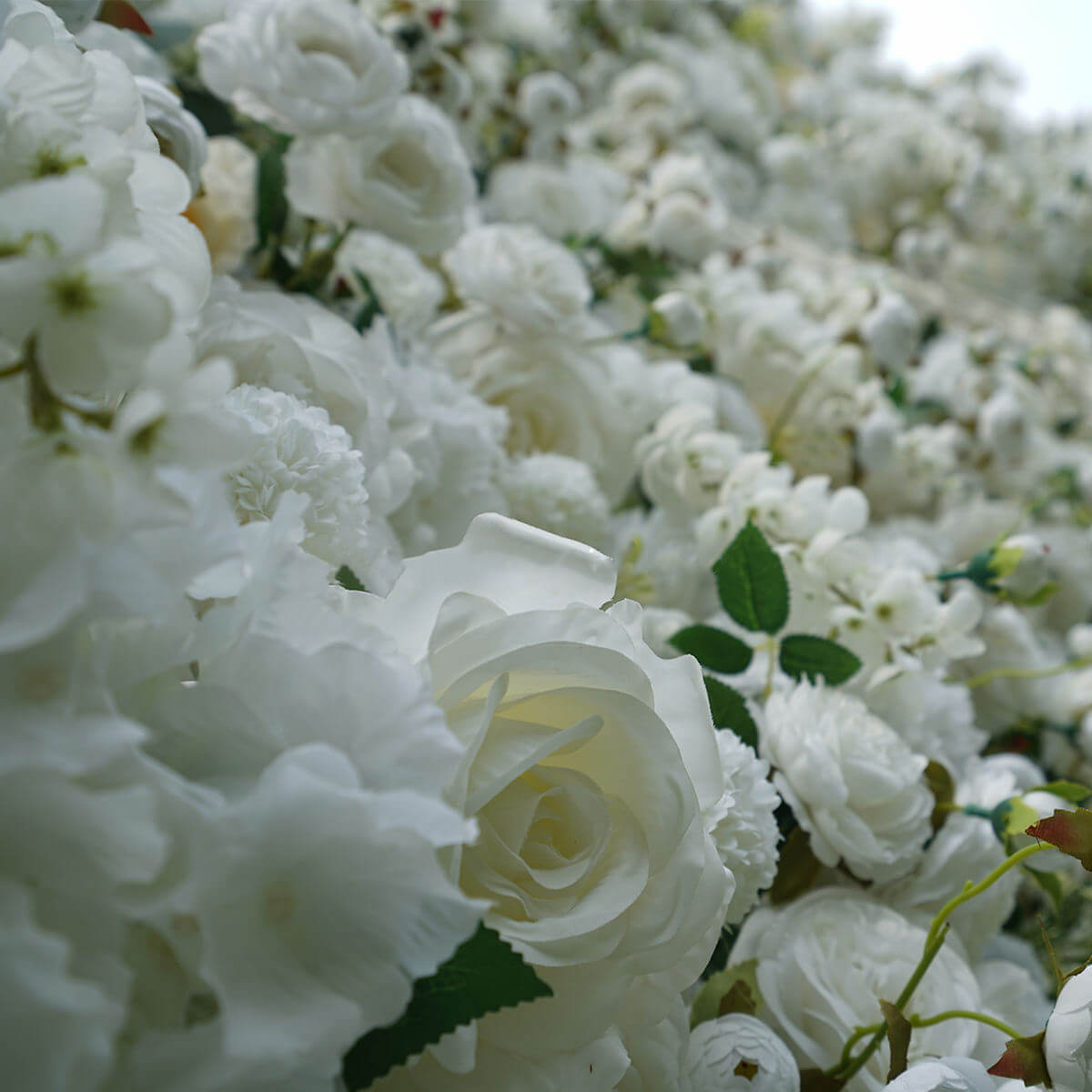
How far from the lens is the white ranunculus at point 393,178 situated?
514 millimetres

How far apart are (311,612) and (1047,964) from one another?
0.59 metres

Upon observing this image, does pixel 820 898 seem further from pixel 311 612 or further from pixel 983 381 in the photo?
pixel 983 381

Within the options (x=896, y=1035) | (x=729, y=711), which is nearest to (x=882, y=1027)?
(x=896, y=1035)

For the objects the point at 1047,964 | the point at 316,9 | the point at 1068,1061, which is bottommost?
the point at 1047,964

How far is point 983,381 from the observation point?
0.94 meters

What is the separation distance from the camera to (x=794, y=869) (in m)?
0.45

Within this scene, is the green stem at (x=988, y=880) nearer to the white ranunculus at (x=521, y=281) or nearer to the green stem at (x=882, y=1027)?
the green stem at (x=882, y=1027)

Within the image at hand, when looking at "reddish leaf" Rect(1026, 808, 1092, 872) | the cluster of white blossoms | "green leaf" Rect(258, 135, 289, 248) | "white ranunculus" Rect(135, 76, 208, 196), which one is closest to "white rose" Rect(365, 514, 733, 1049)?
the cluster of white blossoms

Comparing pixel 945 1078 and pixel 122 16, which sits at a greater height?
pixel 122 16

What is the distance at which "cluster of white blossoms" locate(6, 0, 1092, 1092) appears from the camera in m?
0.18

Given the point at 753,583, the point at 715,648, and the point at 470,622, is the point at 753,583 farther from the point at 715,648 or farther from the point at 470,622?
the point at 470,622

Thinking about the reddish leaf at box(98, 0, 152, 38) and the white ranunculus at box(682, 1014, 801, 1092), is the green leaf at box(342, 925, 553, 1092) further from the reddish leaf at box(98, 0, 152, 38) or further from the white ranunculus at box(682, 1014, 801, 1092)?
the reddish leaf at box(98, 0, 152, 38)

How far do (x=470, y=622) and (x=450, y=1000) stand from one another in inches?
3.6

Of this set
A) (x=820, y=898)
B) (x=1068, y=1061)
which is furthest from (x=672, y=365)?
(x=1068, y=1061)
